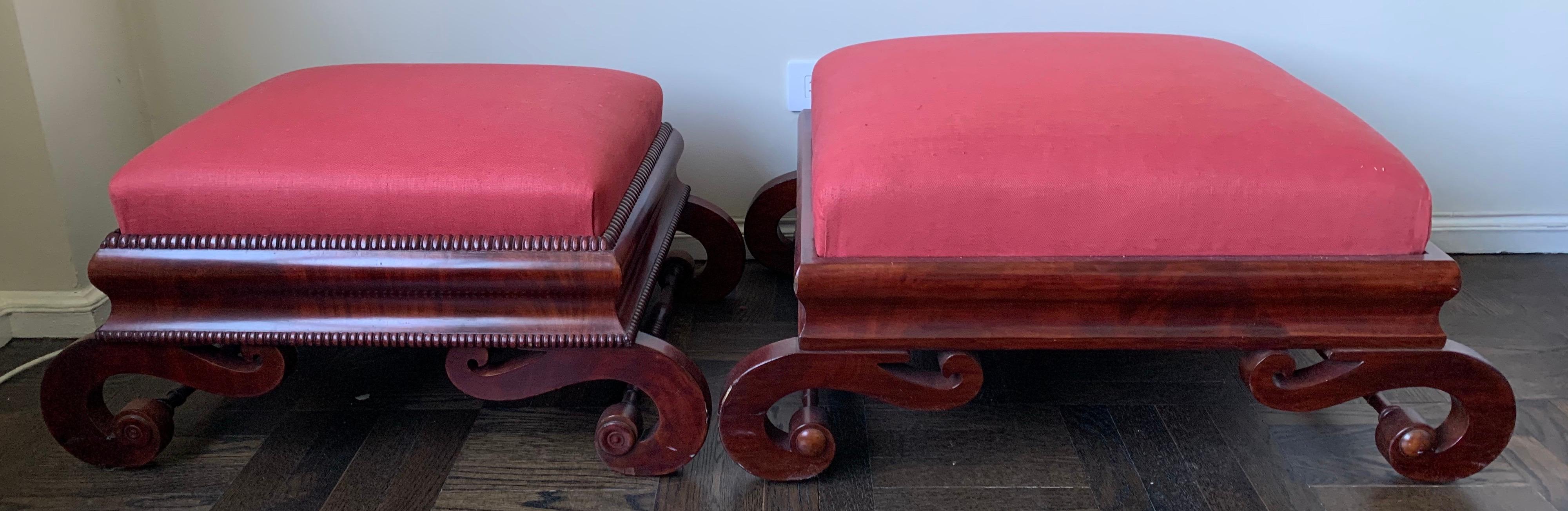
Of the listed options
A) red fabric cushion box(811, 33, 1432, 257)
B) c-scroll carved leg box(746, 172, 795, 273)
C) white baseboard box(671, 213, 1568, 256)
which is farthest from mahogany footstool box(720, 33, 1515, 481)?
white baseboard box(671, 213, 1568, 256)

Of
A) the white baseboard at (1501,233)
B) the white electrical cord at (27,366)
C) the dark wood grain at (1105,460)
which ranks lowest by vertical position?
the dark wood grain at (1105,460)

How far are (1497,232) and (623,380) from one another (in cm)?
132

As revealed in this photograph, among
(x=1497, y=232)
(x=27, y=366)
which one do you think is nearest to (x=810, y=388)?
(x=27, y=366)

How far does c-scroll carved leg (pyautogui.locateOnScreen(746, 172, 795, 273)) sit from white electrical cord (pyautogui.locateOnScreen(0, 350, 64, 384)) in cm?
82

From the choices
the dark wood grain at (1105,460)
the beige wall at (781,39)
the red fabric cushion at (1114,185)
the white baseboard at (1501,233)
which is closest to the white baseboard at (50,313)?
the beige wall at (781,39)

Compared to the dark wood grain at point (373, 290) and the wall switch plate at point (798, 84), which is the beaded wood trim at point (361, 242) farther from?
the wall switch plate at point (798, 84)

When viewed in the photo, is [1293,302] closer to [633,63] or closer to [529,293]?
[529,293]

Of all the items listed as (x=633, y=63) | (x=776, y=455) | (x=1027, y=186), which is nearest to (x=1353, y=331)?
(x=1027, y=186)

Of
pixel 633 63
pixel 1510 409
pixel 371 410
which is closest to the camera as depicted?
pixel 1510 409

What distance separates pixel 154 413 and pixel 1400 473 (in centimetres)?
114

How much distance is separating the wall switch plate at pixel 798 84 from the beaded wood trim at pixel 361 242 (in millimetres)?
582

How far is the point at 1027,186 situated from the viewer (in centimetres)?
70

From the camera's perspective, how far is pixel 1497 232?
4.61 feet

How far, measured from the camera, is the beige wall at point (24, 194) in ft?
3.41
